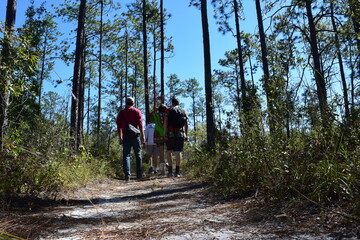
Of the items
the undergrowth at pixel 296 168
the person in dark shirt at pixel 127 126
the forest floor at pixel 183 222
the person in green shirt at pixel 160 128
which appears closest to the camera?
the forest floor at pixel 183 222

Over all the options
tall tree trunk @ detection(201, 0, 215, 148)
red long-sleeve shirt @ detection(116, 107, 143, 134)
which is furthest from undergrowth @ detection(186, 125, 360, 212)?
tall tree trunk @ detection(201, 0, 215, 148)

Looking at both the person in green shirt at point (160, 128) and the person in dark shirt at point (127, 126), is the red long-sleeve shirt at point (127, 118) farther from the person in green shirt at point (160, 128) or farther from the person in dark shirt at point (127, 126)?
the person in green shirt at point (160, 128)

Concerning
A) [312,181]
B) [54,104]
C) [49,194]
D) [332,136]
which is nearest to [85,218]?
[49,194]

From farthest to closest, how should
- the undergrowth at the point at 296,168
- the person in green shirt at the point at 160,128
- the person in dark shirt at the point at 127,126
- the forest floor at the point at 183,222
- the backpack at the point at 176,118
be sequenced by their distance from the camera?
1. the person in green shirt at the point at 160,128
2. the backpack at the point at 176,118
3. the person in dark shirt at the point at 127,126
4. the undergrowth at the point at 296,168
5. the forest floor at the point at 183,222

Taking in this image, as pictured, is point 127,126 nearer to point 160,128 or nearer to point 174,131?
point 174,131

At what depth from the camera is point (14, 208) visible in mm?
3180

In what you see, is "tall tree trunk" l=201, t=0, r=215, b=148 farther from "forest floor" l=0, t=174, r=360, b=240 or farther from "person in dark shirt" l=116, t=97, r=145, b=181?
"forest floor" l=0, t=174, r=360, b=240

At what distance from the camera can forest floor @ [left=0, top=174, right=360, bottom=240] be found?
6.24 feet

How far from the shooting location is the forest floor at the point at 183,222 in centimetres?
190

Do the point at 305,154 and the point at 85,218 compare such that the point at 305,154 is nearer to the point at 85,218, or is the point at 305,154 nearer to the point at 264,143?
the point at 264,143

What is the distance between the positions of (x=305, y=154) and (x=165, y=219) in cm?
170

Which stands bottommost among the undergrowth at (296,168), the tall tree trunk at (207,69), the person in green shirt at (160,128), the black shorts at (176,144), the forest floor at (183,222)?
the forest floor at (183,222)

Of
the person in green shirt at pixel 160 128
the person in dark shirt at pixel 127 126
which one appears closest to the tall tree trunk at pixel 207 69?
the person in green shirt at pixel 160 128

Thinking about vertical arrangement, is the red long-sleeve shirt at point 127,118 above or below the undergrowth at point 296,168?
above
